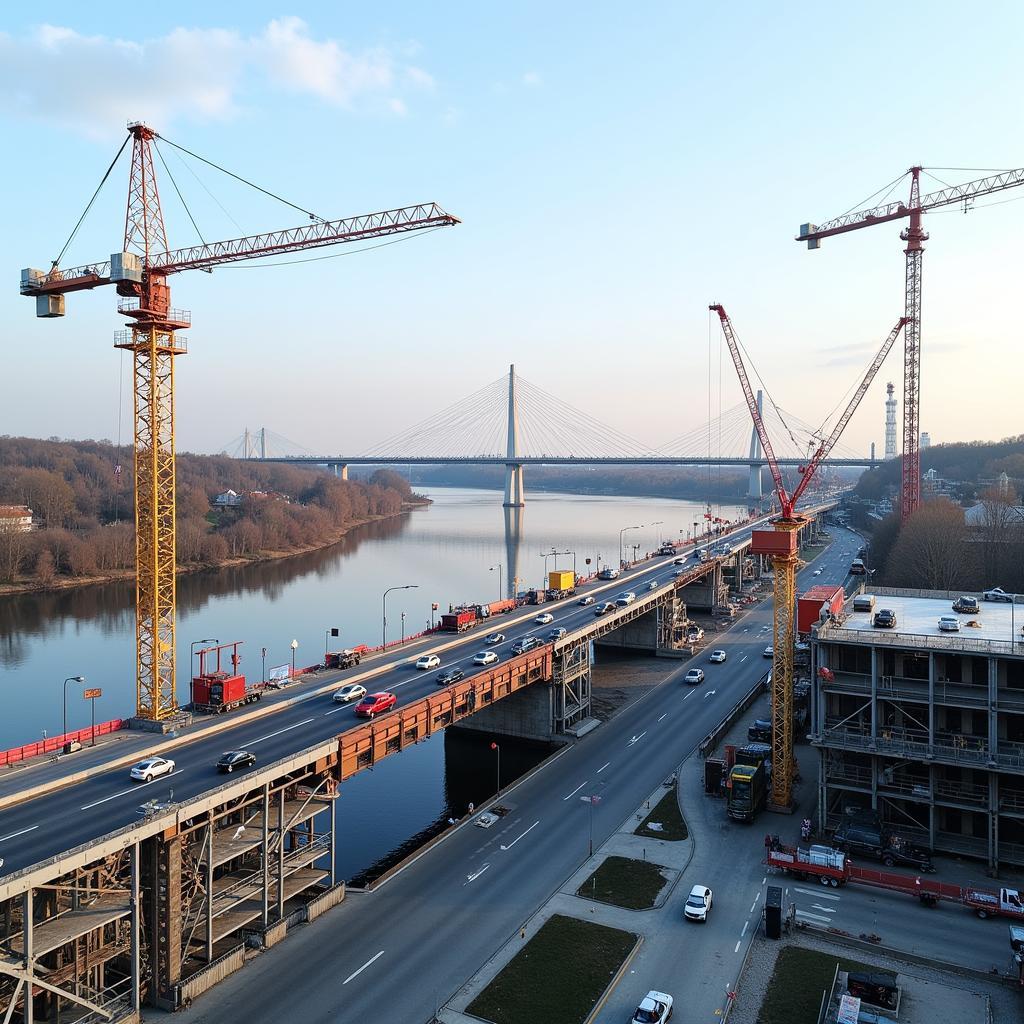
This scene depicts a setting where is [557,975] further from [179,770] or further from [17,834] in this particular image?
[17,834]

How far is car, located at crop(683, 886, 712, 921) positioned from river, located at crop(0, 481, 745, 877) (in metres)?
16.8

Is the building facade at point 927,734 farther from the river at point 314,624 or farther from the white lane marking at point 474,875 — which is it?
the river at point 314,624

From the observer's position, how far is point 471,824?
143ft

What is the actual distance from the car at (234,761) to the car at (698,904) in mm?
18516

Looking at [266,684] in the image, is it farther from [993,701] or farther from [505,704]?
[993,701]

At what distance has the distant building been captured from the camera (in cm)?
13577

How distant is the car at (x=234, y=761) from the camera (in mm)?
34969

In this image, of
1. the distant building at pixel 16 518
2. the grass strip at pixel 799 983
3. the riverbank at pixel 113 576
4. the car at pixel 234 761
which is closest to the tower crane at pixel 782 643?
the grass strip at pixel 799 983

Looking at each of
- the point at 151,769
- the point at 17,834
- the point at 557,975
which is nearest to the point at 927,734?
the point at 557,975

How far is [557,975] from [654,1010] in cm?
421

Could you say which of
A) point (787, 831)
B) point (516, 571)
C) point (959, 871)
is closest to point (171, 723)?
point (787, 831)

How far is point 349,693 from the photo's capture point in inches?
1827

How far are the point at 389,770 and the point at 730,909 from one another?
93.2 ft

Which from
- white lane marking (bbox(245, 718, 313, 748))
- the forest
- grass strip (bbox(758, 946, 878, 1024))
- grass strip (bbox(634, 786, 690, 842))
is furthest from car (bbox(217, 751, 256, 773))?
the forest
